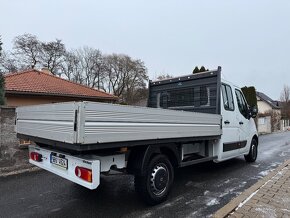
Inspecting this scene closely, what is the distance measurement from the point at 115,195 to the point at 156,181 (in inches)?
42.4

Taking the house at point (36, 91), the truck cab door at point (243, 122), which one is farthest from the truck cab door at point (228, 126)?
the house at point (36, 91)

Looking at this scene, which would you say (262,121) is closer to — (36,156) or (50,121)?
(36,156)

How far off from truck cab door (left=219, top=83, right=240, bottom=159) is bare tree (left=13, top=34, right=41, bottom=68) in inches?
1360

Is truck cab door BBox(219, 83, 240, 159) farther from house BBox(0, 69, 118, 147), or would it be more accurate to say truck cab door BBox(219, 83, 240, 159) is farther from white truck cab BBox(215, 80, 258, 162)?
house BBox(0, 69, 118, 147)

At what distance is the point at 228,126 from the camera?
6.77 metres

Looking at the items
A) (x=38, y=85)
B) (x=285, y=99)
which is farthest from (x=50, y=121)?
(x=285, y=99)

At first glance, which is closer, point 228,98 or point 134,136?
point 134,136

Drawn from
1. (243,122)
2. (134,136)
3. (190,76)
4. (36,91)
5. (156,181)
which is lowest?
(156,181)

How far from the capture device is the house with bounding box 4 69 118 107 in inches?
569

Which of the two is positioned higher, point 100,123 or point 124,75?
point 124,75

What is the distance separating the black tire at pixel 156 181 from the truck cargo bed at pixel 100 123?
0.47 meters

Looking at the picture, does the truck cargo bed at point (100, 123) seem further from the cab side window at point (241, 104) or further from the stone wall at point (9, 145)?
the stone wall at point (9, 145)

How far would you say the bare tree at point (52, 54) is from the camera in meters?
38.2

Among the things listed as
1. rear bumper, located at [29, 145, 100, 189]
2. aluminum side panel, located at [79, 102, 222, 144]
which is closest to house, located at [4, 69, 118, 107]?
rear bumper, located at [29, 145, 100, 189]
